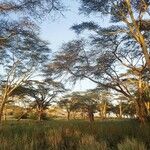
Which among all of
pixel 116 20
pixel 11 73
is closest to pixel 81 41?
pixel 116 20

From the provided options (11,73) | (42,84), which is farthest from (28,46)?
(42,84)

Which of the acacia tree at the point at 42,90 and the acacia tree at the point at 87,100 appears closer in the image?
the acacia tree at the point at 42,90

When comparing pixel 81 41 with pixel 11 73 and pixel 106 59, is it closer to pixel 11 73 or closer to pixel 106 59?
pixel 106 59

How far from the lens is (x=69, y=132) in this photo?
10.3 meters

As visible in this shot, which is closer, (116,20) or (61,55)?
(116,20)

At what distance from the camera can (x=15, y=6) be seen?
9602 mm

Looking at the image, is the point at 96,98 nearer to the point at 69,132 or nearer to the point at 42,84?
the point at 42,84

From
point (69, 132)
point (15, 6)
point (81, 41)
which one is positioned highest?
point (81, 41)

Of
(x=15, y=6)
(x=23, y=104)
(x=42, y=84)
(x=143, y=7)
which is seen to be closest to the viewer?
(x=15, y=6)

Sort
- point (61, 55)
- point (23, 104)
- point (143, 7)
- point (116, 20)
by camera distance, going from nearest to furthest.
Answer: point (143, 7)
point (116, 20)
point (61, 55)
point (23, 104)

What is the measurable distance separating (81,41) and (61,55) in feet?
4.56

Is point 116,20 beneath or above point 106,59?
above

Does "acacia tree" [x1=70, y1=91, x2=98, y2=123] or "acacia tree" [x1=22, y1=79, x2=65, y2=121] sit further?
"acacia tree" [x1=70, y1=91, x2=98, y2=123]

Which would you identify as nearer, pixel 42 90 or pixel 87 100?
pixel 42 90
